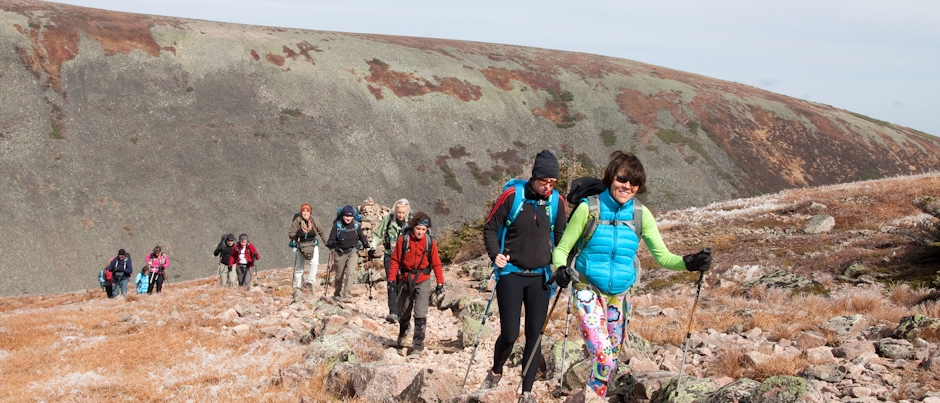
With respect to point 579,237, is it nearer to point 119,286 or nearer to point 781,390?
point 781,390

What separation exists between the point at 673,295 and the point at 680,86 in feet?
236

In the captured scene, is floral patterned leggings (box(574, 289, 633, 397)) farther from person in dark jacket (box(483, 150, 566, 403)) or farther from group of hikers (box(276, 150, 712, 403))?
person in dark jacket (box(483, 150, 566, 403))

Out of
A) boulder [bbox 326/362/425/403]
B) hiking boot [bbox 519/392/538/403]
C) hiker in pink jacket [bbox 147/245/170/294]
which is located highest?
hiking boot [bbox 519/392/538/403]

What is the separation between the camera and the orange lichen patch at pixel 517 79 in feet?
231

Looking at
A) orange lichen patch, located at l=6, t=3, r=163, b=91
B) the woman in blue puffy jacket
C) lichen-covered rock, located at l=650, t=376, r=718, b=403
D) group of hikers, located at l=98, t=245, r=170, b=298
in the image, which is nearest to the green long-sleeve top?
the woman in blue puffy jacket

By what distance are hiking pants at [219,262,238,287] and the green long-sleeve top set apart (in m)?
14.9

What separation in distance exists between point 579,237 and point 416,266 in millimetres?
4438

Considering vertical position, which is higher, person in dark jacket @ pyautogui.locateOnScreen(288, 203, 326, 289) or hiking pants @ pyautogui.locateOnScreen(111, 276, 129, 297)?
person in dark jacket @ pyautogui.locateOnScreen(288, 203, 326, 289)

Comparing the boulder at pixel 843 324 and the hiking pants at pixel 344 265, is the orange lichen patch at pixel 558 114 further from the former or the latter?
the boulder at pixel 843 324

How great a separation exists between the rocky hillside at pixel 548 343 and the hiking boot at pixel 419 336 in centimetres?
20

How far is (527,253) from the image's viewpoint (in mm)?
6262

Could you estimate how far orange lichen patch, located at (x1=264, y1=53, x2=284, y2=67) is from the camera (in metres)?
61.0

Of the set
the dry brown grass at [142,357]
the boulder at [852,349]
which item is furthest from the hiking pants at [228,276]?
the boulder at [852,349]

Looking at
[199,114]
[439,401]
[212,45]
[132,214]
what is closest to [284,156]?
[199,114]
